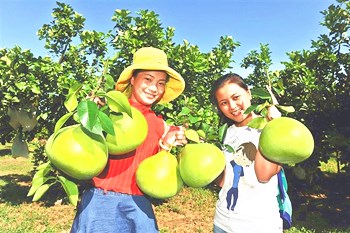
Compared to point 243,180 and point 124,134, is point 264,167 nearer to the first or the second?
point 243,180

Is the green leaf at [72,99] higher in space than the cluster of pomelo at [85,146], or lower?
higher

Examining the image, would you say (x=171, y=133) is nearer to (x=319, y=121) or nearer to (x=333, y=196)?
(x=319, y=121)

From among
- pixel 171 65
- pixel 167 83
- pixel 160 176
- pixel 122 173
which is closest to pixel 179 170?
pixel 160 176

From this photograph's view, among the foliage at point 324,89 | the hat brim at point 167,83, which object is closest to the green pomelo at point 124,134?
the hat brim at point 167,83

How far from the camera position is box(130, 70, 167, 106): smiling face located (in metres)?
1.97

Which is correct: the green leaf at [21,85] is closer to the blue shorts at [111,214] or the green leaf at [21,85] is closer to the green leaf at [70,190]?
the blue shorts at [111,214]

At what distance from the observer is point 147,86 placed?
1987 mm

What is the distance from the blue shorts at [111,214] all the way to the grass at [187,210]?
9.22 ft

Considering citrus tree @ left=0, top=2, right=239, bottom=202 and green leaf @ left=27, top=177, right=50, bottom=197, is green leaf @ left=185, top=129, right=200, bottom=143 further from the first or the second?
citrus tree @ left=0, top=2, right=239, bottom=202

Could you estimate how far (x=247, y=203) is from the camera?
1752mm

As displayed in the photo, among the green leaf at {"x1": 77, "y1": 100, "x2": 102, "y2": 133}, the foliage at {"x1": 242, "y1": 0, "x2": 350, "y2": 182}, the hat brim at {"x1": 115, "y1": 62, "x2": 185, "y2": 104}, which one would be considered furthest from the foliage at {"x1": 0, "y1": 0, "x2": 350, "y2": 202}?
the green leaf at {"x1": 77, "y1": 100, "x2": 102, "y2": 133}

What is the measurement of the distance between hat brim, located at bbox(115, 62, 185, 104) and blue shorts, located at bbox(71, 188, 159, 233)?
624mm

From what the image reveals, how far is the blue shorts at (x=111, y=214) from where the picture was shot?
1733 millimetres

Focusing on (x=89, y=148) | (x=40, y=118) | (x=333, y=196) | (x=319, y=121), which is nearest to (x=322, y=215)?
(x=333, y=196)
